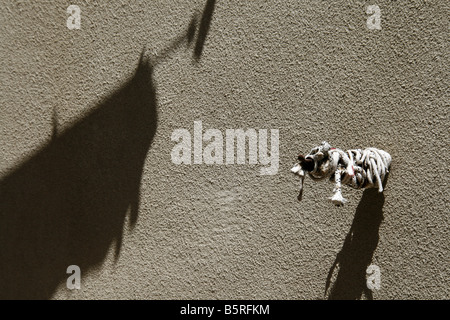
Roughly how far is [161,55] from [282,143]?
1.00 meters

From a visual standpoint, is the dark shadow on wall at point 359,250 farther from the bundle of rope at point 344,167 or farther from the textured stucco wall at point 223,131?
the bundle of rope at point 344,167

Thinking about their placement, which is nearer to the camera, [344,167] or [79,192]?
[344,167]

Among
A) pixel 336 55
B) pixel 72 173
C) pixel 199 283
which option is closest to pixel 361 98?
pixel 336 55

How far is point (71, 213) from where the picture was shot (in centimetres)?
397

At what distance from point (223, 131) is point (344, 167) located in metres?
0.98

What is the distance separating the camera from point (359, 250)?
316cm

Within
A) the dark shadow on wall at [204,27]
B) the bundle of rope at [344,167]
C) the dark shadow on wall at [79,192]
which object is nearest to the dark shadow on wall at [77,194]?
the dark shadow on wall at [79,192]

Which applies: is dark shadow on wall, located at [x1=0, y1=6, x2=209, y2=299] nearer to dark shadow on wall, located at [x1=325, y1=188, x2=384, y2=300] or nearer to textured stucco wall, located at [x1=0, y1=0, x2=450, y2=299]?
textured stucco wall, located at [x1=0, y1=0, x2=450, y2=299]

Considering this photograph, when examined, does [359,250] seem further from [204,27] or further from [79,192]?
[79,192]

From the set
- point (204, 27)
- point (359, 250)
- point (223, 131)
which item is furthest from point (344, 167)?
point (204, 27)

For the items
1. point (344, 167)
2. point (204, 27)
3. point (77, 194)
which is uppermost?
point (204, 27)

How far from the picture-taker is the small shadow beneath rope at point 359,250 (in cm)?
310

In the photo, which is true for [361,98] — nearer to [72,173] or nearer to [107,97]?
[107,97]

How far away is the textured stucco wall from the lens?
9.78 ft
